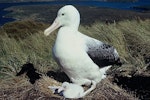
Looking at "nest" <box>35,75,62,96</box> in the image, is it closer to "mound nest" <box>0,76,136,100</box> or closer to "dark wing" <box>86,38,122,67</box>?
"mound nest" <box>0,76,136,100</box>

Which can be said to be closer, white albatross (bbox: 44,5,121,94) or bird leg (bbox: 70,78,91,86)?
white albatross (bbox: 44,5,121,94)

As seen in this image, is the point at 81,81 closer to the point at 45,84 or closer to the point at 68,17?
the point at 45,84

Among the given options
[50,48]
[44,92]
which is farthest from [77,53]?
[50,48]

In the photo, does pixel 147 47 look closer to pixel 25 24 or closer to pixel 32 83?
pixel 32 83

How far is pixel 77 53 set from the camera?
513 cm

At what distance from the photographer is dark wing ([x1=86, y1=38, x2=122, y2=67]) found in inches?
210

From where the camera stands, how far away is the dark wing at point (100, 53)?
17.5 ft

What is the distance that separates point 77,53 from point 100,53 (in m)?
0.42

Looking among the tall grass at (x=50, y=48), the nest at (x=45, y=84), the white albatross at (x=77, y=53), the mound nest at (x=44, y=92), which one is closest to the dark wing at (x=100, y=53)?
the white albatross at (x=77, y=53)

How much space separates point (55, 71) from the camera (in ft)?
20.4

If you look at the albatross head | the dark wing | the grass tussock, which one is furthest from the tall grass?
the albatross head

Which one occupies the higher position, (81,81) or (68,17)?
(68,17)

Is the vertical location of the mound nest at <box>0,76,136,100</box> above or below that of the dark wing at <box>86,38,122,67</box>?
below

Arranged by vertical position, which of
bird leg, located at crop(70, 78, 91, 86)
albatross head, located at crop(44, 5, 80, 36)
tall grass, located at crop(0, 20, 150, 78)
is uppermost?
albatross head, located at crop(44, 5, 80, 36)
